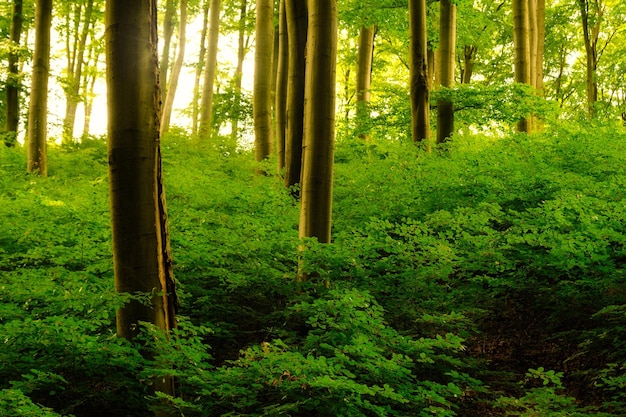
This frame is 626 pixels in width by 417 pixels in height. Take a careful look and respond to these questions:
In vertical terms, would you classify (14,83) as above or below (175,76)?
below

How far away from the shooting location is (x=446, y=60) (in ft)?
37.7

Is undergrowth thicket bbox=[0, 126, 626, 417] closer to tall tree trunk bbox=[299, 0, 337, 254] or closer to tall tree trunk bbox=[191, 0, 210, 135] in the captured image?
tall tree trunk bbox=[299, 0, 337, 254]

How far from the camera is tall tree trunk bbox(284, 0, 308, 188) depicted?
Result: 906cm

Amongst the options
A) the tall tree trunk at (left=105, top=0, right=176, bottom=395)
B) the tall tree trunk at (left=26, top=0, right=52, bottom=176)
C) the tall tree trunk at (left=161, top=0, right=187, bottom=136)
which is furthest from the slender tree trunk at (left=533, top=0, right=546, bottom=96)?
the tall tree trunk at (left=105, top=0, right=176, bottom=395)

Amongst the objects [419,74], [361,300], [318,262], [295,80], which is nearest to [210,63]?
[295,80]

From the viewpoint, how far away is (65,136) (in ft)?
56.1

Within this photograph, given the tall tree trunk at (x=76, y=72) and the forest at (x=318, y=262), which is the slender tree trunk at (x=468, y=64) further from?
the tall tree trunk at (x=76, y=72)

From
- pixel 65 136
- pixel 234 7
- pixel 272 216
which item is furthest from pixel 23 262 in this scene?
pixel 234 7

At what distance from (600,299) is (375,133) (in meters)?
8.03

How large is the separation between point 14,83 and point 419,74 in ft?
34.1

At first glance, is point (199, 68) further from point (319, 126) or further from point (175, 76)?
point (319, 126)

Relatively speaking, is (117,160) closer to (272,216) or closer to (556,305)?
(272,216)

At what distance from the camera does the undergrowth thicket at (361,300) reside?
3865mm

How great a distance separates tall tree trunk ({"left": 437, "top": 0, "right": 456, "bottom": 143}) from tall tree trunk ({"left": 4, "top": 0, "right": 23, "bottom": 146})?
10.1 m
